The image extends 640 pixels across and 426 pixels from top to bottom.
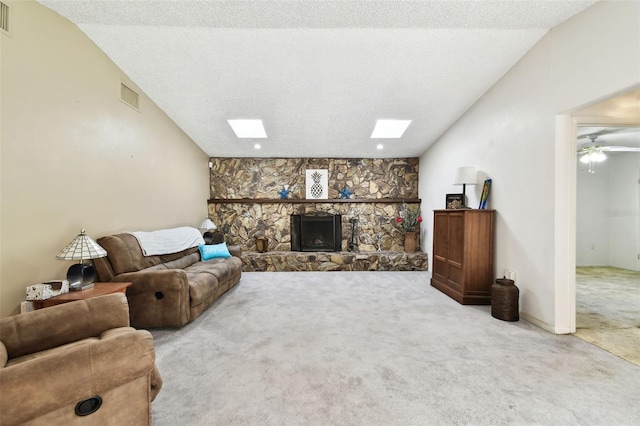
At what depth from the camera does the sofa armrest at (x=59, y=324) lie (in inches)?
55.9

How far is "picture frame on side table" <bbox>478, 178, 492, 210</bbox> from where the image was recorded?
368cm

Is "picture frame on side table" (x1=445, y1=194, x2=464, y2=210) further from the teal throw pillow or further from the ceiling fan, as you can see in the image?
the teal throw pillow

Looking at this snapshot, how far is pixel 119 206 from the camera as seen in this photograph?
3.42 meters

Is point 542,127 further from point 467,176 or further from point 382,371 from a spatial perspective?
point 382,371

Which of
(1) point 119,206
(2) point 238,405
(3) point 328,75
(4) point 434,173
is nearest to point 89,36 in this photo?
(1) point 119,206

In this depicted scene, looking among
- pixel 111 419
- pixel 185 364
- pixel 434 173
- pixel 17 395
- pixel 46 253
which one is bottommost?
pixel 185 364

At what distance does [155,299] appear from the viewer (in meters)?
2.81

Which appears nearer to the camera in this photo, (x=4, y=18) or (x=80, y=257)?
(x=4, y=18)

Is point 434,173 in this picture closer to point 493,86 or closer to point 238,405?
point 493,86

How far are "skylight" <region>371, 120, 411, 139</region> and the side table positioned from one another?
435 cm

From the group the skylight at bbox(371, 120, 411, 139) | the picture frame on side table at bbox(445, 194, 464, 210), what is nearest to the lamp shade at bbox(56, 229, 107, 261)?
the skylight at bbox(371, 120, 411, 139)

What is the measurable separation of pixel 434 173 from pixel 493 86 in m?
2.05

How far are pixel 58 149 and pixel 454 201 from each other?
5176 mm

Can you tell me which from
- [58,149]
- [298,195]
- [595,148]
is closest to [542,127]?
[595,148]
